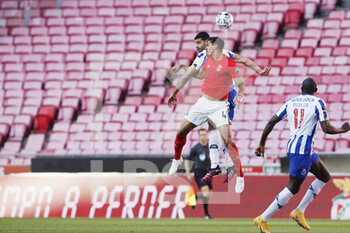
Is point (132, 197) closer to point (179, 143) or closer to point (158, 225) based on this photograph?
point (158, 225)

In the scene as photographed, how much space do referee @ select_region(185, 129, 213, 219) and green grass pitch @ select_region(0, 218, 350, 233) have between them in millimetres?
679

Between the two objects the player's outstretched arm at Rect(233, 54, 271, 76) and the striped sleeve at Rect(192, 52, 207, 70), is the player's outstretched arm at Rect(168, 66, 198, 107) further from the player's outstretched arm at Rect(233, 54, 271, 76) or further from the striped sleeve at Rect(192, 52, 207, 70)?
the player's outstretched arm at Rect(233, 54, 271, 76)

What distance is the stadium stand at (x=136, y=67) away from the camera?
2136cm

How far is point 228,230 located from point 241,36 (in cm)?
1210

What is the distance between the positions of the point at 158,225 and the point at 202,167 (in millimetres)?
2702

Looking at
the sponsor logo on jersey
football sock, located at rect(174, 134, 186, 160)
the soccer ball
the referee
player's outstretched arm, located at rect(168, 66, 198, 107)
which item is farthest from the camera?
the referee

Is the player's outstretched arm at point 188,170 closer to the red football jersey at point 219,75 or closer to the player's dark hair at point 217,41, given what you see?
the red football jersey at point 219,75

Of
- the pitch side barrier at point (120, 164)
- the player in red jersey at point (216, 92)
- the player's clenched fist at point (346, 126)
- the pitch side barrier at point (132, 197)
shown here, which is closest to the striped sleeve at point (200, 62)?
the player in red jersey at point (216, 92)

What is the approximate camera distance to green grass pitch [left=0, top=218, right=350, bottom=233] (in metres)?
13.3

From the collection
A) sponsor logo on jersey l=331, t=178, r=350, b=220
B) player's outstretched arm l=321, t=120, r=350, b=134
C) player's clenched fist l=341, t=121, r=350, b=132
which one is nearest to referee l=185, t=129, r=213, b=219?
sponsor logo on jersey l=331, t=178, r=350, b=220

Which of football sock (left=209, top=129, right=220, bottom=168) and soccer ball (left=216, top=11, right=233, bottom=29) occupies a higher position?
soccer ball (left=216, top=11, right=233, bottom=29)

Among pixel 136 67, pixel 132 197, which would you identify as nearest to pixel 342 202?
pixel 132 197

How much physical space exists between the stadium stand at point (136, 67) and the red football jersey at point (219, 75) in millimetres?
8025

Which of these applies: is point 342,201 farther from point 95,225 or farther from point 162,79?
point 162,79
